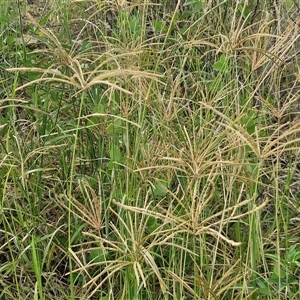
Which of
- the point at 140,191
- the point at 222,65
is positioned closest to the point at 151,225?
the point at 140,191

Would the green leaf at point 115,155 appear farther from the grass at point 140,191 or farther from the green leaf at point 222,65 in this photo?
the green leaf at point 222,65

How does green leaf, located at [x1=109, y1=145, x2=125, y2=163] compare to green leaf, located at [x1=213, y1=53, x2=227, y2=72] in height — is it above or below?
below

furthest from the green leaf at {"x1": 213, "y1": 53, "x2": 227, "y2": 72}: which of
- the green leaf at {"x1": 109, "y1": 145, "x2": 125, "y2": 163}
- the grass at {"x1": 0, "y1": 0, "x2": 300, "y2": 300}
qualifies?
the green leaf at {"x1": 109, "y1": 145, "x2": 125, "y2": 163}

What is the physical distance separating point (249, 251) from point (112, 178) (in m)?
0.32

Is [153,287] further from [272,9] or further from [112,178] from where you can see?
[272,9]

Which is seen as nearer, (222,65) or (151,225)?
(151,225)

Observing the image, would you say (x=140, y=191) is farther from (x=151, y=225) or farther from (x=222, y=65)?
(x=222, y=65)

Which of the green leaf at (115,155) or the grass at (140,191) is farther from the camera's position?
the green leaf at (115,155)

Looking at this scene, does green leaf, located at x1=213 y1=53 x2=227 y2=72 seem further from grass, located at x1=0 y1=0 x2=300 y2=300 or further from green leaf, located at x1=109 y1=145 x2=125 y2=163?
green leaf, located at x1=109 y1=145 x2=125 y2=163

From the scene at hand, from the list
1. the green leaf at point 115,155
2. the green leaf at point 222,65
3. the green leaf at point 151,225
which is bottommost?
the green leaf at point 151,225

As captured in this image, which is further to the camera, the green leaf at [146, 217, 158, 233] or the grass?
the green leaf at [146, 217, 158, 233]

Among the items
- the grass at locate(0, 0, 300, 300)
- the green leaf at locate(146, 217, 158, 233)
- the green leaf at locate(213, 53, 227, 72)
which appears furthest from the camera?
the green leaf at locate(213, 53, 227, 72)

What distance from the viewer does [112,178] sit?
1266 mm

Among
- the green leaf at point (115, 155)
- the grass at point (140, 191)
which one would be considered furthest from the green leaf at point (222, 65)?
the green leaf at point (115, 155)
